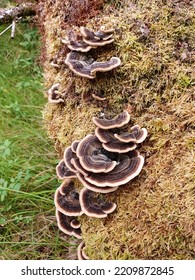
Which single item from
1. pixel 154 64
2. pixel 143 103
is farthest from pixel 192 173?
pixel 154 64

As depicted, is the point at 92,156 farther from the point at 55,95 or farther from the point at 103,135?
the point at 55,95

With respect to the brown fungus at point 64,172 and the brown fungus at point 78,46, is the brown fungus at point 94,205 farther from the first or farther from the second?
the brown fungus at point 78,46

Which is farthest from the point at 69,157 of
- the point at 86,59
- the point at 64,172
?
the point at 86,59

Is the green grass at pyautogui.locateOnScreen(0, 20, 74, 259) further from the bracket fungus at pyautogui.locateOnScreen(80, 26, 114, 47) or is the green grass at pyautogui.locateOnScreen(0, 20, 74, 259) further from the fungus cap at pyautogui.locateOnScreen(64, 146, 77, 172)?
the bracket fungus at pyautogui.locateOnScreen(80, 26, 114, 47)

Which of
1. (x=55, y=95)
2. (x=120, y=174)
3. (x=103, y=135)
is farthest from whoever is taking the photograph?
(x=55, y=95)

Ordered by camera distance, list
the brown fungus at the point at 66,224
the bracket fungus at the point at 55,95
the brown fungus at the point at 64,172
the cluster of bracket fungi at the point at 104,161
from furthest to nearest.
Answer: the bracket fungus at the point at 55,95 < the brown fungus at the point at 66,224 < the brown fungus at the point at 64,172 < the cluster of bracket fungi at the point at 104,161

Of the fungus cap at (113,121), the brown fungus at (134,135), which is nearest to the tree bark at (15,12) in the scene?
the fungus cap at (113,121)

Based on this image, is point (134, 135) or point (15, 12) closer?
point (134, 135)
